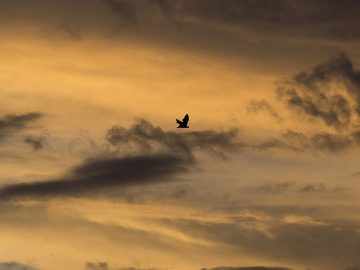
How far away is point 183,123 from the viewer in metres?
111
